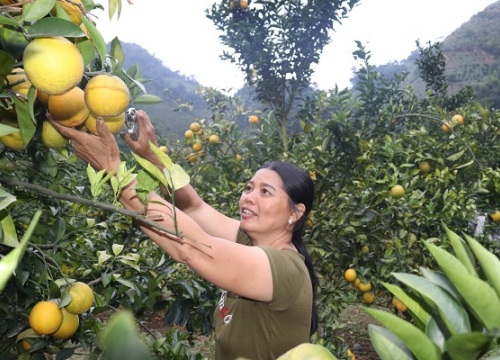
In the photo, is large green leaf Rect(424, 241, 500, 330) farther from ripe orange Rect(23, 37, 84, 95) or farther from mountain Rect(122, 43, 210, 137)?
mountain Rect(122, 43, 210, 137)

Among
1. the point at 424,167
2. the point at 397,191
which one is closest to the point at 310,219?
the point at 397,191

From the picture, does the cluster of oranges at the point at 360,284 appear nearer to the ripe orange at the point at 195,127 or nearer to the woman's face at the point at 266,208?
the woman's face at the point at 266,208

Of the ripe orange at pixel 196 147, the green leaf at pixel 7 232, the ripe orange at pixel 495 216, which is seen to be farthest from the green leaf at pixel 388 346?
the ripe orange at pixel 196 147

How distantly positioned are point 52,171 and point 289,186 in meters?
0.77

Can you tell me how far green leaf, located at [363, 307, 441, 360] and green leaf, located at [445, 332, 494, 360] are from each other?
0.02 m

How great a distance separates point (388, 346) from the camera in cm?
48

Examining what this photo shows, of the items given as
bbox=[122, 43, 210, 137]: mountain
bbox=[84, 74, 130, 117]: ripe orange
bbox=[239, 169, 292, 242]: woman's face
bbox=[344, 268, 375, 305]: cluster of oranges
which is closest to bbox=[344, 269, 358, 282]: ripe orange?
bbox=[344, 268, 375, 305]: cluster of oranges

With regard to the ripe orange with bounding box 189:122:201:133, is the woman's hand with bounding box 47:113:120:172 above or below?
above

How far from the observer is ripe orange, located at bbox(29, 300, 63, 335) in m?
1.21

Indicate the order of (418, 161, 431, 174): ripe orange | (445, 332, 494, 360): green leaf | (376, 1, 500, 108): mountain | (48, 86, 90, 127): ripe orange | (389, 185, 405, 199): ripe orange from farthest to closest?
(376, 1, 500, 108): mountain, (418, 161, 431, 174): ripe orange, (389, 185, 405, 199): ripe orange, (48, 86, 90, 127): ripe orange, (445, 332, 494, 360): green leaf

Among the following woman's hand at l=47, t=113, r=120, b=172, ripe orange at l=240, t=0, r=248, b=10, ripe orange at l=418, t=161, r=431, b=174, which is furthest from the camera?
ripe orange at l=240, t=0, r=248, b=10

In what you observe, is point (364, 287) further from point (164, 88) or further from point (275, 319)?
point (164, 88)

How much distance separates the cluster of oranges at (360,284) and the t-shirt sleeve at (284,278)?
151 centimetres

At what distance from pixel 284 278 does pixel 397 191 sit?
1.69 metres
